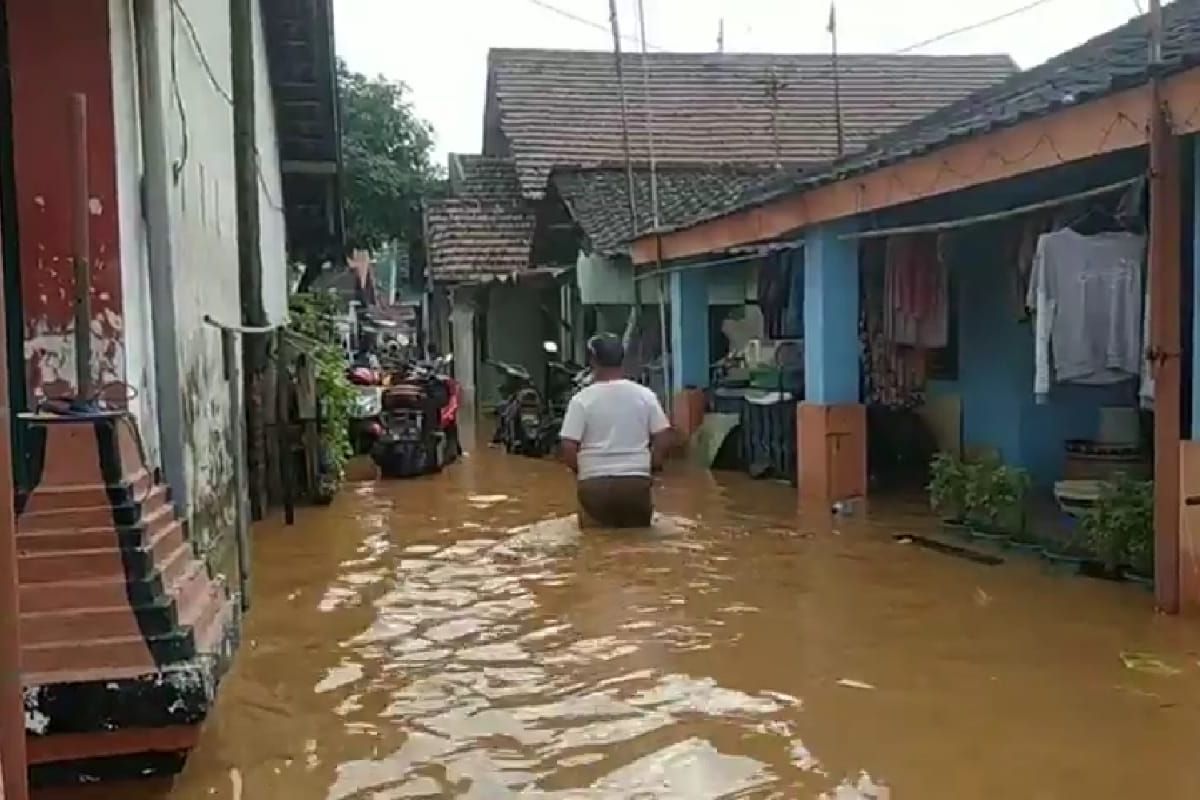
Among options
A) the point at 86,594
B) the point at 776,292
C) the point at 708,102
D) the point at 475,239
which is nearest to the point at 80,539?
the point at 86,594

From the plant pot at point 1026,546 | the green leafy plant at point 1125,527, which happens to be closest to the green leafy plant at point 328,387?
the plant pot at point 1026,546

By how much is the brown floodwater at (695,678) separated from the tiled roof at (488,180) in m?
16.7

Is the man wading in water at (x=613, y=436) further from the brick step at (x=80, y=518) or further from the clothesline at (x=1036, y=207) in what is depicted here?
the brick step at (x=80, y=518)

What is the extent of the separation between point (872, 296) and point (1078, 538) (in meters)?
4.30

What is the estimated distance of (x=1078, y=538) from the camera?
8.27m

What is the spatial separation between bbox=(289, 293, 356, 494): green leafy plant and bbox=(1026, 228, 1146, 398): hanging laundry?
20.9ft

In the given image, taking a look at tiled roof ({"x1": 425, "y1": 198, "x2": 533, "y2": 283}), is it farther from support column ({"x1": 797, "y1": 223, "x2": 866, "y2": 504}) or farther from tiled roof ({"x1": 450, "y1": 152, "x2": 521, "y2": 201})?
support column ({"x1": 797, "y1": 223, "x2": 866, "y2": 504})

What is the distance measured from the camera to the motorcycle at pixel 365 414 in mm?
15664

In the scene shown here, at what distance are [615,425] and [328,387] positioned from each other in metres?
4.57

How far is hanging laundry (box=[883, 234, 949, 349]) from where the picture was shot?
11.1 meters

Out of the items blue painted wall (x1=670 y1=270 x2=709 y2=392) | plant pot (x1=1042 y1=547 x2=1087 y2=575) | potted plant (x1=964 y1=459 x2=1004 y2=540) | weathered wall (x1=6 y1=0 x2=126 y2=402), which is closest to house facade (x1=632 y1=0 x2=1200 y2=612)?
potted plant (x1=964 y1=459 x2=1004 y2=540)

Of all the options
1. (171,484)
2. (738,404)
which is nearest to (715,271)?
(738,404)

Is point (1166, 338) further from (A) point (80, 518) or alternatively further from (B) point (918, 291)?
(A) point (80, 518)

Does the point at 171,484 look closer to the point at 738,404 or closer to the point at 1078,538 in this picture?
the point at 1078,538
